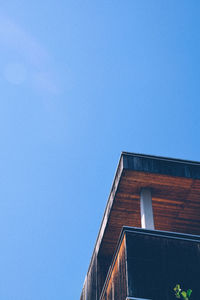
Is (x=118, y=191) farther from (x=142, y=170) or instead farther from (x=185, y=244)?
(x=185, y=244)

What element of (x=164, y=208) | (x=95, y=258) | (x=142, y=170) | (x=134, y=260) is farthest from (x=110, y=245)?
(x=134, y=260)

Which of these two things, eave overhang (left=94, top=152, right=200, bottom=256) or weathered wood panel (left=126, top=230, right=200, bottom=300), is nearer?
weathered wood panel (left=126, top=230, right=200, bottom=300)

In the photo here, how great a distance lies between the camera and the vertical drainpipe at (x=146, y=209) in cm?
1198

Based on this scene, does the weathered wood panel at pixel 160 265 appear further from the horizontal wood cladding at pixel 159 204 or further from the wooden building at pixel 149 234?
the horizontal wood cladding at pixel 159 204

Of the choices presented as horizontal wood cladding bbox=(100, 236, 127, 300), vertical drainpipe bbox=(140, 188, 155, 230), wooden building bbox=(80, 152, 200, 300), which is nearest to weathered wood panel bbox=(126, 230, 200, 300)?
wooden building bbox=(80, 152, 200, 300)

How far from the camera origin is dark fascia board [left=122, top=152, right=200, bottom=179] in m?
12.2

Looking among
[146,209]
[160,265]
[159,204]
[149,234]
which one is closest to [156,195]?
[159,204]

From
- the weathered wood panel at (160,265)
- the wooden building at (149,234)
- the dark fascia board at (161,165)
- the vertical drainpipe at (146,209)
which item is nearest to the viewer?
the weathered wood panel at (160,265)

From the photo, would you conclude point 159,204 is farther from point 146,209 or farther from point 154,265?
point 154,265

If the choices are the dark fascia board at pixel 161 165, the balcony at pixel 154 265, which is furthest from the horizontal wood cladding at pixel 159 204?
the balcony at pixel 154 265

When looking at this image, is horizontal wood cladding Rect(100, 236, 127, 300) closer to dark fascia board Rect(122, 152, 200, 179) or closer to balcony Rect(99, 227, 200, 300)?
balcony Rect(99, 227, 200, 300)

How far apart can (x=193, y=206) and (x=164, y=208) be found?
939 mm

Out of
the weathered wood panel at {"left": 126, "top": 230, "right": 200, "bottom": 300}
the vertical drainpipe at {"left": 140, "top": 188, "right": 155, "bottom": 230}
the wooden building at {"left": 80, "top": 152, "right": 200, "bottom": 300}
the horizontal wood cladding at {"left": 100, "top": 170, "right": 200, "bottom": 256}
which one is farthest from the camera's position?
the horizontal wood cladding at {"left": 100, "top": 170, "right": 200, "bottom": 256}

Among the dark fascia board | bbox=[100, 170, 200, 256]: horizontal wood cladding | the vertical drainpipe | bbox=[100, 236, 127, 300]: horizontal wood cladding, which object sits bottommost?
bbox=[100, 236, 127, 300]: horizontal wood cladding
